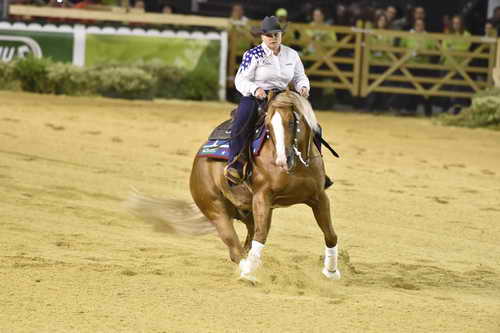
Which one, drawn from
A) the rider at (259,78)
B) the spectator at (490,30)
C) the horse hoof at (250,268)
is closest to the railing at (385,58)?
the spectator at (490,30)

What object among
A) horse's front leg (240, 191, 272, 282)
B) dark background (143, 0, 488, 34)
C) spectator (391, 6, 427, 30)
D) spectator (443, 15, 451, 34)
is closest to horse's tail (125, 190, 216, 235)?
horse's front leg (240, 191, 272, 282)

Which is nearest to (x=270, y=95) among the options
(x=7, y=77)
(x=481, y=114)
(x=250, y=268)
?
(x=250, y=268)

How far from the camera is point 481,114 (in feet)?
68.4

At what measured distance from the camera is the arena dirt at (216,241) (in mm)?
7344

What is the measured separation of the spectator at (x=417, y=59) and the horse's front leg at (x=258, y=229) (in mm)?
14757

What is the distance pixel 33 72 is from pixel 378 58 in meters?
7.48

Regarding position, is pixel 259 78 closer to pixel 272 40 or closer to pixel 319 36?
pixel 272 40

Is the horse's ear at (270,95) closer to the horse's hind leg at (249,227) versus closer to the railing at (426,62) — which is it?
the horse's hind leg at (249,227)

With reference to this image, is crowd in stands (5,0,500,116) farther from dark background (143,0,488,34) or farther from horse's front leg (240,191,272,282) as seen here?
horse's front leg (240,191,272,282)

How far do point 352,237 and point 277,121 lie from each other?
3437mm

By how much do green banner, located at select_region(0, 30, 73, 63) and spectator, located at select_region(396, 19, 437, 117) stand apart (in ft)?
23.9

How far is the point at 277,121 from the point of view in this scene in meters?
8.10

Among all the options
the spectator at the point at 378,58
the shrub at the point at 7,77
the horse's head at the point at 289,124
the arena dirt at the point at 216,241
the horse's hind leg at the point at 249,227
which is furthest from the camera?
the spectator at the point at 378,58

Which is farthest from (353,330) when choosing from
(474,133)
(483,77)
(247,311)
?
(483,77)
